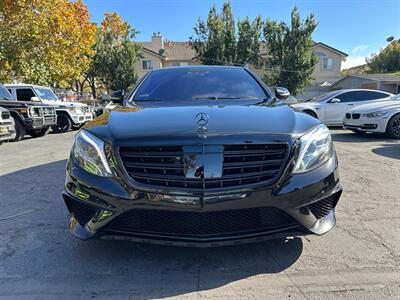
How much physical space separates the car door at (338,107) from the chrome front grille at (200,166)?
33.1 feet

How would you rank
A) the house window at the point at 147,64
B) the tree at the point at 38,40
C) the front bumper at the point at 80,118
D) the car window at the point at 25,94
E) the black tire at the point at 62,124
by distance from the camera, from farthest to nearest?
the house window at the point at 147,64
the tree at the point at 38,40
the front bumper at the point at 80,118
the black tire at the point at 62,124
the car window at the point at 25,94

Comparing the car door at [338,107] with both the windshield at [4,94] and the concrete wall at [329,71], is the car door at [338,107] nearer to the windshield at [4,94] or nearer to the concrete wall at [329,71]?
the windshield at [4,94]

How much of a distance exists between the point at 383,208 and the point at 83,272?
3.13 meters

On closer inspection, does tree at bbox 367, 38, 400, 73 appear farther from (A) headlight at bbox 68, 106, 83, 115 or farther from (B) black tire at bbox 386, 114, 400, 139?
(A) headlight at bbox 68, 106, 83, 115

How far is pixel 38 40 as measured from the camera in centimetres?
1658

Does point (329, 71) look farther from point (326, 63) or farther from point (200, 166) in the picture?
point (200, 166)

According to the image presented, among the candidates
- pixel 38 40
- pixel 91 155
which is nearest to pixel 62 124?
pixel 38 40

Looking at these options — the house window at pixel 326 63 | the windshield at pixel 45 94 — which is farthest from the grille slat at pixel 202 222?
the house window at pixel 326 63

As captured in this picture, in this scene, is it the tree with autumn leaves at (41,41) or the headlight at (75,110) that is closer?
the headlight at (75,110)

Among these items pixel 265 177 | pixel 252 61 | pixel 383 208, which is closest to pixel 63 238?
pixel 265 177

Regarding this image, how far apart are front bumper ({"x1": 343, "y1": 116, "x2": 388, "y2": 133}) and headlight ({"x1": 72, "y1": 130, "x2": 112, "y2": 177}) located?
8.52 meters

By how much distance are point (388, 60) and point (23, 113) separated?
57670 millimetres

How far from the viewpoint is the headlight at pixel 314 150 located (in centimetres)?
221

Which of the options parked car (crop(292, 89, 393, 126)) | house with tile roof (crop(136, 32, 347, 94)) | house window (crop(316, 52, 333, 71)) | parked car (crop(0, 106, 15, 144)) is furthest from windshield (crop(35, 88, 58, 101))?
house window (crop(316, 52, 333, 71))
